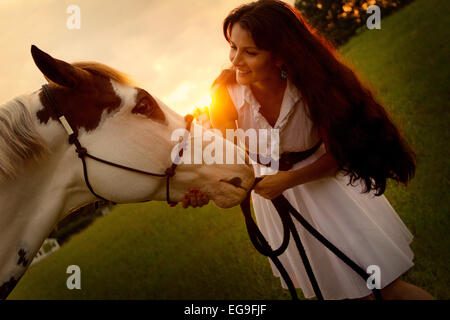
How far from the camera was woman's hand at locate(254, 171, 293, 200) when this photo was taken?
5.87 ft

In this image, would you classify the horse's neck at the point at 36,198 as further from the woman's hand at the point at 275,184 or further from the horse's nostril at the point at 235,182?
the woman's hand at the point at 275,184

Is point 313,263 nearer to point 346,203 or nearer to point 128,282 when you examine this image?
point 346,203

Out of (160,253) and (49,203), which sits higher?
(49,203)

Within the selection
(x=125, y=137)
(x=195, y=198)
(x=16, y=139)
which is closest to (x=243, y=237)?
(x=195, y=198)

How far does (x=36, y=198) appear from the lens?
1682 millimetres

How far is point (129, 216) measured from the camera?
43.3ft

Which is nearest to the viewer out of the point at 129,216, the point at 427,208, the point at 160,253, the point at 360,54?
the point at 427,208

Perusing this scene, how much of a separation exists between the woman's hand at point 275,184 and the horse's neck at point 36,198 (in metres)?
1.06

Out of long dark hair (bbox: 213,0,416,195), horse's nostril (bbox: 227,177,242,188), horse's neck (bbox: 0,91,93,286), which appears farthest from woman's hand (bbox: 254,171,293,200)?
horse's neck (bbox: 0,91,93,286)

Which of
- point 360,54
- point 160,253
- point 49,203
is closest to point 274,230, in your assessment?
point 49,203

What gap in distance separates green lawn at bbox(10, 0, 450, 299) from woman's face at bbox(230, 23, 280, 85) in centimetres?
64

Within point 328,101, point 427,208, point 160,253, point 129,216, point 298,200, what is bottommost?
point 129,216

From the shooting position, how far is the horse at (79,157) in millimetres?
1578

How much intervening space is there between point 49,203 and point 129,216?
12.1 meters
